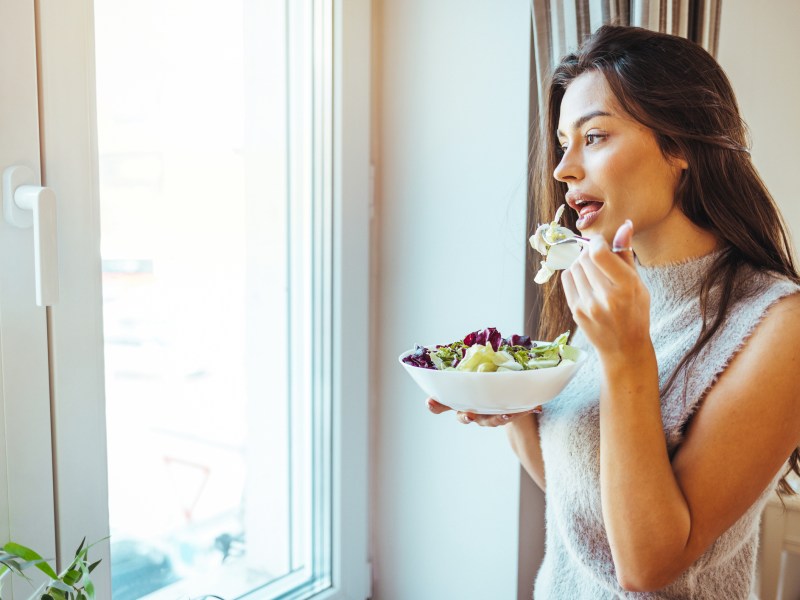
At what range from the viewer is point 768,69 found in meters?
1.59

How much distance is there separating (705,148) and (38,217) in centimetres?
89

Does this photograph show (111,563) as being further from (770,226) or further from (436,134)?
(770,226)

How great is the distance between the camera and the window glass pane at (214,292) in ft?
4.00

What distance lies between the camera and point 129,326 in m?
1.24

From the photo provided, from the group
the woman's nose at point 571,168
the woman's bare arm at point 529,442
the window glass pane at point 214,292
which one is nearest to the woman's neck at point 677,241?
the woman's nose at point 571,168

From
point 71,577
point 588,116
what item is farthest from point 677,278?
point 71,577

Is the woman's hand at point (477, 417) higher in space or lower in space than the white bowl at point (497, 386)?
lower

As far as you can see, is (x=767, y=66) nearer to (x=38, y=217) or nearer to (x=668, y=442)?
(x=668, y=442)

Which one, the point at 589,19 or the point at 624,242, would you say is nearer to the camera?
the point at 624,242

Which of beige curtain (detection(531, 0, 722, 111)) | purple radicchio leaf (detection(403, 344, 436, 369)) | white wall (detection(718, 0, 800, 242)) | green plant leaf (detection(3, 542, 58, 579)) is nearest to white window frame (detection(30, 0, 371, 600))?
green plant leaf (detection(3, 542, 58, 579))

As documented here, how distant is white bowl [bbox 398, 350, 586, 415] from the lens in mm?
849

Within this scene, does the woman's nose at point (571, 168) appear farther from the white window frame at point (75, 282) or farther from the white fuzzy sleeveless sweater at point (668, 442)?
the white window frame at point (75, 282)

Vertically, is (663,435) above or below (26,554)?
above

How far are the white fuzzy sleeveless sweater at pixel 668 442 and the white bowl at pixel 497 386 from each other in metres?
0.11
